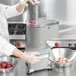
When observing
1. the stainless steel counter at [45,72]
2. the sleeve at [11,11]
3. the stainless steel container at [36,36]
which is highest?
the sleeve at [11,11]

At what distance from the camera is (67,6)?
321 cm

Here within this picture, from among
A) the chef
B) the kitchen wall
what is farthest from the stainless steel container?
the kitchen wall

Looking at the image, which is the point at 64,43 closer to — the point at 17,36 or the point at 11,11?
the point at 17,36

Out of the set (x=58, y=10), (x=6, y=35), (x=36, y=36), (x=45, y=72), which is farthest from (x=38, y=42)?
(x=58, y=10)

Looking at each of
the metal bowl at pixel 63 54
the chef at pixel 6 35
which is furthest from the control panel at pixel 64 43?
the chef at pixel 6 35

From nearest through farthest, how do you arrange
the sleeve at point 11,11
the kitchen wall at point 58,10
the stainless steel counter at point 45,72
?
the stainless steel counter at point 45,72, the sleeve at point 11,11, the kitchen wall at point 58,10

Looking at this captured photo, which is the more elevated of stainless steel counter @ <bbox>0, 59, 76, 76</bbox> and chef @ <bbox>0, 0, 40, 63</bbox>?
chef @ <bbox>0, 0, 40, 63</bbox>

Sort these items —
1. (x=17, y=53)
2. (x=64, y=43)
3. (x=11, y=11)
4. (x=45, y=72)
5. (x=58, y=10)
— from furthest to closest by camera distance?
(x=58, y=10) → (x=64, y=43) → (x=11, y=11) → (x=45, y=72) → (x=17, y=53)

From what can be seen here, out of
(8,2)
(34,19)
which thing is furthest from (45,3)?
(34,19)

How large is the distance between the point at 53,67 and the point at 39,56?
175 mm

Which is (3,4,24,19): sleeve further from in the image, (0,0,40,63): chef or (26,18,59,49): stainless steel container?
(26,18,59,49): stainless steel container

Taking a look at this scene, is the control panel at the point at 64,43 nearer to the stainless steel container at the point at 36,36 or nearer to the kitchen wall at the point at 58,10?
the kitchen wall at the point at 58,10

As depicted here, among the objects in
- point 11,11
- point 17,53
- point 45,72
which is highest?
point 11,11

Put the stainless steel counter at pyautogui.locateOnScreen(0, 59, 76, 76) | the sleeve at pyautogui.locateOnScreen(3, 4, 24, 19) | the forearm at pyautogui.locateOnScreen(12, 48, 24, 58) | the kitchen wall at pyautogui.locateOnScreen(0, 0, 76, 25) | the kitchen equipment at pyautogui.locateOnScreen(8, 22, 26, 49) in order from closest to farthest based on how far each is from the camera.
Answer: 1. the forearm at pyautogui.locateOnScreen(12, 48, 24, 58)
2. the stainless steel counter at pyautogui.locateOnScreen(0, 59, 76, 76)
3. the sleeve at pyautogui.locateOnScreen(3, 4, 24, 19)
4. the kitchen equipment at pyautogui.locateOnScreen(8, 22, 26, 49)
5. the kitchen wall at pyautogui.locateOnScreen(0, 0, 76, 25)
